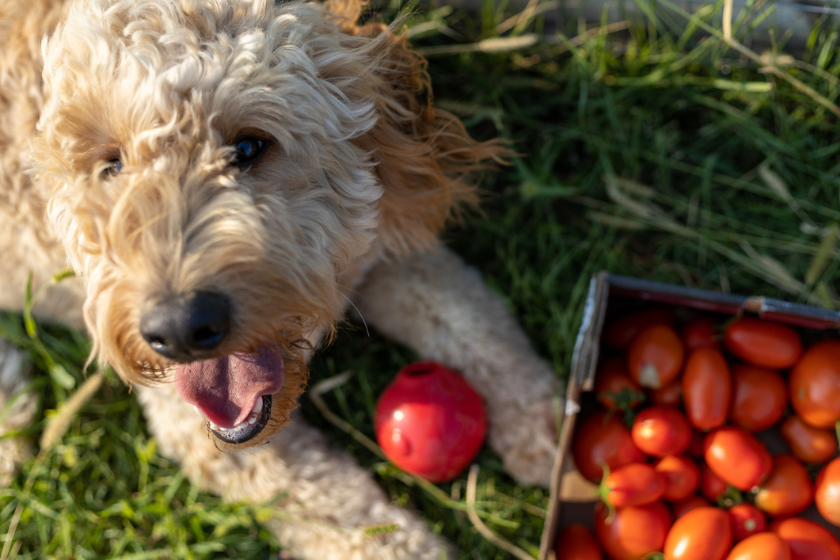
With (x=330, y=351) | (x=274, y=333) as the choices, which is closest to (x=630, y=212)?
(x=330, y=351)

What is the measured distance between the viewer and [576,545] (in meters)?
2.41

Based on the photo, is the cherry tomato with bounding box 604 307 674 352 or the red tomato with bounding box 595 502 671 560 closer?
the red tomato with bounding box 595 502 671 560

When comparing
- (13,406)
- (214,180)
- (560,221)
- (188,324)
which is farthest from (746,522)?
(13,406)

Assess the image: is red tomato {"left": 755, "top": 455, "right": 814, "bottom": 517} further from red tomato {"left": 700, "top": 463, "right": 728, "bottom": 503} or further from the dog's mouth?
the dog's mouth

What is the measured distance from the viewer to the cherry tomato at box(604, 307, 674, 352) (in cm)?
266

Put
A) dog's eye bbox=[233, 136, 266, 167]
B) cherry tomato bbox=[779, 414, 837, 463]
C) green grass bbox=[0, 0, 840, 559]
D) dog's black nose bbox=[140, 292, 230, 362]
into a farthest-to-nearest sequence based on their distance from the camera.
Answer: green grass bbox=[0, 0, 840, 559] → cherry tomato bbox=[779, 414, 837, 463] → dog's eye bbox=[233, 136, 266, 167] → dog's black nose bbox=[140, 292, 230, 362]

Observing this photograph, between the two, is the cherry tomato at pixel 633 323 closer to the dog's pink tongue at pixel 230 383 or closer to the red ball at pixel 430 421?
the red ball at pixel 430 421

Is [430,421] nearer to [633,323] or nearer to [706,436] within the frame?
[633,323]

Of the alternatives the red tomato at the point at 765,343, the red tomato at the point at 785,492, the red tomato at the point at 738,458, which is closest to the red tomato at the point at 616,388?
the red tomato at the point at 738,458

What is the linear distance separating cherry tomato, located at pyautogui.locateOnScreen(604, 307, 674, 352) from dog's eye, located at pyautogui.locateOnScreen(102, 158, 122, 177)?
2.04 meters

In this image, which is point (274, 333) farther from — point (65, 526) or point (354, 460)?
point (65, 526)

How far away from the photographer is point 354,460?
9.37 feet

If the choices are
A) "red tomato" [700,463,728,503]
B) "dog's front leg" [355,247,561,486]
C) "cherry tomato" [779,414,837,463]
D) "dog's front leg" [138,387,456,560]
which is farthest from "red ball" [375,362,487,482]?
"cherry tomato" [779,414,837,463]

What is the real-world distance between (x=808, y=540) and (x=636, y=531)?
589 millimetres
